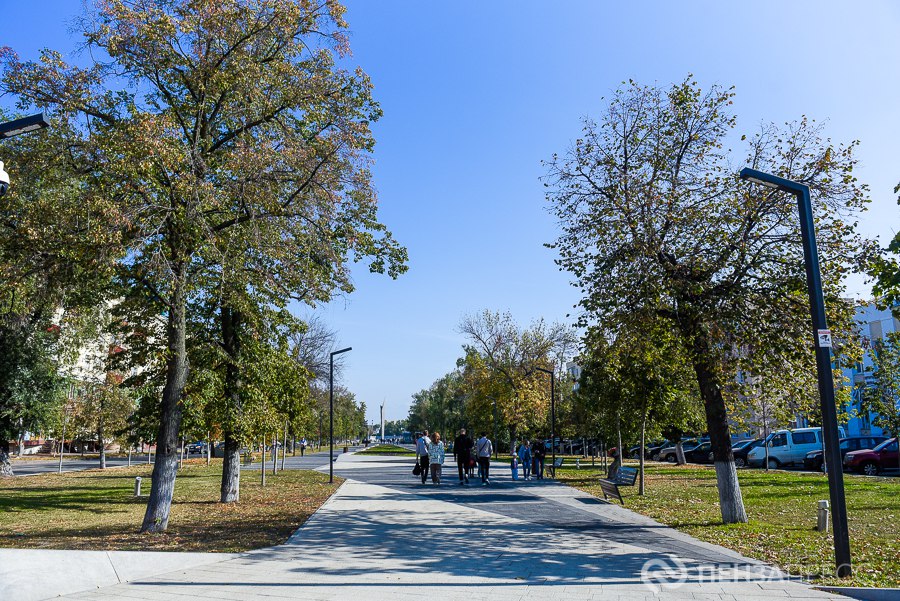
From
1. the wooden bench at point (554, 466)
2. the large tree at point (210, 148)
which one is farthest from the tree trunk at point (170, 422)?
the wooden bench at point (554, 466)

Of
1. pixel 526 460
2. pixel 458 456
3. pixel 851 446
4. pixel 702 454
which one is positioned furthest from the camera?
pixel 702 454

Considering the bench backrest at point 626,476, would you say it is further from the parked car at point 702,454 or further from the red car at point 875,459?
the parked car at point 702,454

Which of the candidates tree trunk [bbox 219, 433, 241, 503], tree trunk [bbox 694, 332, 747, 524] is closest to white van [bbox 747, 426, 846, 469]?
tree trunk [bbox 694, 332, 747, 524]

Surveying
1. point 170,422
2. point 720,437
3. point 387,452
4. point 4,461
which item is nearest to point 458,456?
point 720,437

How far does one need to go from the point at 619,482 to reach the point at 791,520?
5081mm

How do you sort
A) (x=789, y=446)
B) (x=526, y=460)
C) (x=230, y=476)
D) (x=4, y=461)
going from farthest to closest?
1. (x=789, y=446)
2. (x=4, y=461)
3. (x=526, y=460)
4. (x=230, y=476)

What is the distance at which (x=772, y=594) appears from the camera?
A: 23.5ft

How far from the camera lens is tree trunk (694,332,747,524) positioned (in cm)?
1281

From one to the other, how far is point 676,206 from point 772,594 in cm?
814

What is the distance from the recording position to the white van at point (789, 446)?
1334 inches

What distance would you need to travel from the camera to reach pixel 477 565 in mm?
8875

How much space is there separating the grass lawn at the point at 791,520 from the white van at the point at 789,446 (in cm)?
1022

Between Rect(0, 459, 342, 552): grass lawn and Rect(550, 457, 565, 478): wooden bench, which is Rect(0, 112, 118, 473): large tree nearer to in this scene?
Rect(0, 459, 342, 552): grass lawn

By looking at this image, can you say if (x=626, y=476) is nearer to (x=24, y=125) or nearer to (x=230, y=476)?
(x=230, y=476)
